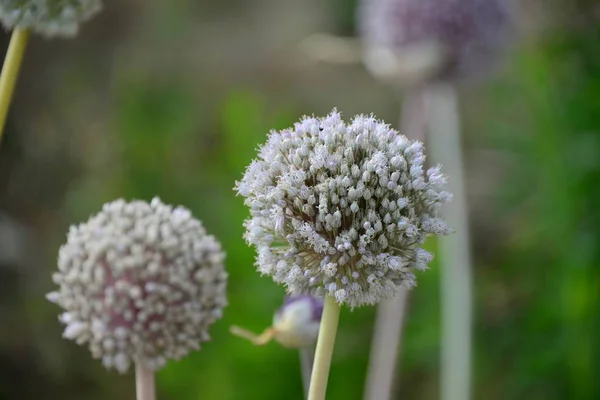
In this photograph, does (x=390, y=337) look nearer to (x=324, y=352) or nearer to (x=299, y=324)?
(x=299, y=324)

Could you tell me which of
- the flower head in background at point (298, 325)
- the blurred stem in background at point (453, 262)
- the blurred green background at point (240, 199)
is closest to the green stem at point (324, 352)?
the flower head in background at point (298, 325)

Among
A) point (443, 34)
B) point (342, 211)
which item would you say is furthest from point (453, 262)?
point (342, 211)

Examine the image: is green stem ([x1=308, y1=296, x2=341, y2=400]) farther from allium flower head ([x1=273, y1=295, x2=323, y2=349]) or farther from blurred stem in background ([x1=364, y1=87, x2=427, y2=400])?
blurred stem in background ([x1=364, y1=87, x2=427, y2=400])

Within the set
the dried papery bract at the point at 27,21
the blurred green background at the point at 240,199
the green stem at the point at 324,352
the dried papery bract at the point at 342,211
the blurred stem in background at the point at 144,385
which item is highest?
the blurred green background at the point at 240,199

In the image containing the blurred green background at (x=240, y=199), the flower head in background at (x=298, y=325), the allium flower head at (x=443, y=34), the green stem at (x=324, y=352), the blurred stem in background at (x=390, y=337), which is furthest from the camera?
the blurred green background at (x=240, y=199)

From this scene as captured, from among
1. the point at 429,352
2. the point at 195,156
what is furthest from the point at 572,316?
the point at 195,156

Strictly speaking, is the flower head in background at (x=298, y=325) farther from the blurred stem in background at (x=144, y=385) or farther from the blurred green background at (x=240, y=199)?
the blurred green background at (x=240, y=199)

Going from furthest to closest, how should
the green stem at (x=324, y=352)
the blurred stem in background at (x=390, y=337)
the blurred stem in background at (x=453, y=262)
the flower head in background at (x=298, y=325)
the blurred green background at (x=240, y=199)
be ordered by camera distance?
the blurred green background at (x=240, y=199)
the blurred stem in background at (x=453, y=262)
the blurred stem in background at (x=390, y=337)
the flower head in background at (x=298, y=325)
the green stem at (x=324, y=352)

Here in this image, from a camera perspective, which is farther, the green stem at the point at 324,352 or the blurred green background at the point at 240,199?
the blurred green background at the point at 240,199

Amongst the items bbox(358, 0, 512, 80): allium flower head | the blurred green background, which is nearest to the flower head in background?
bbox(358, 0, 512, 80): allium flower head
